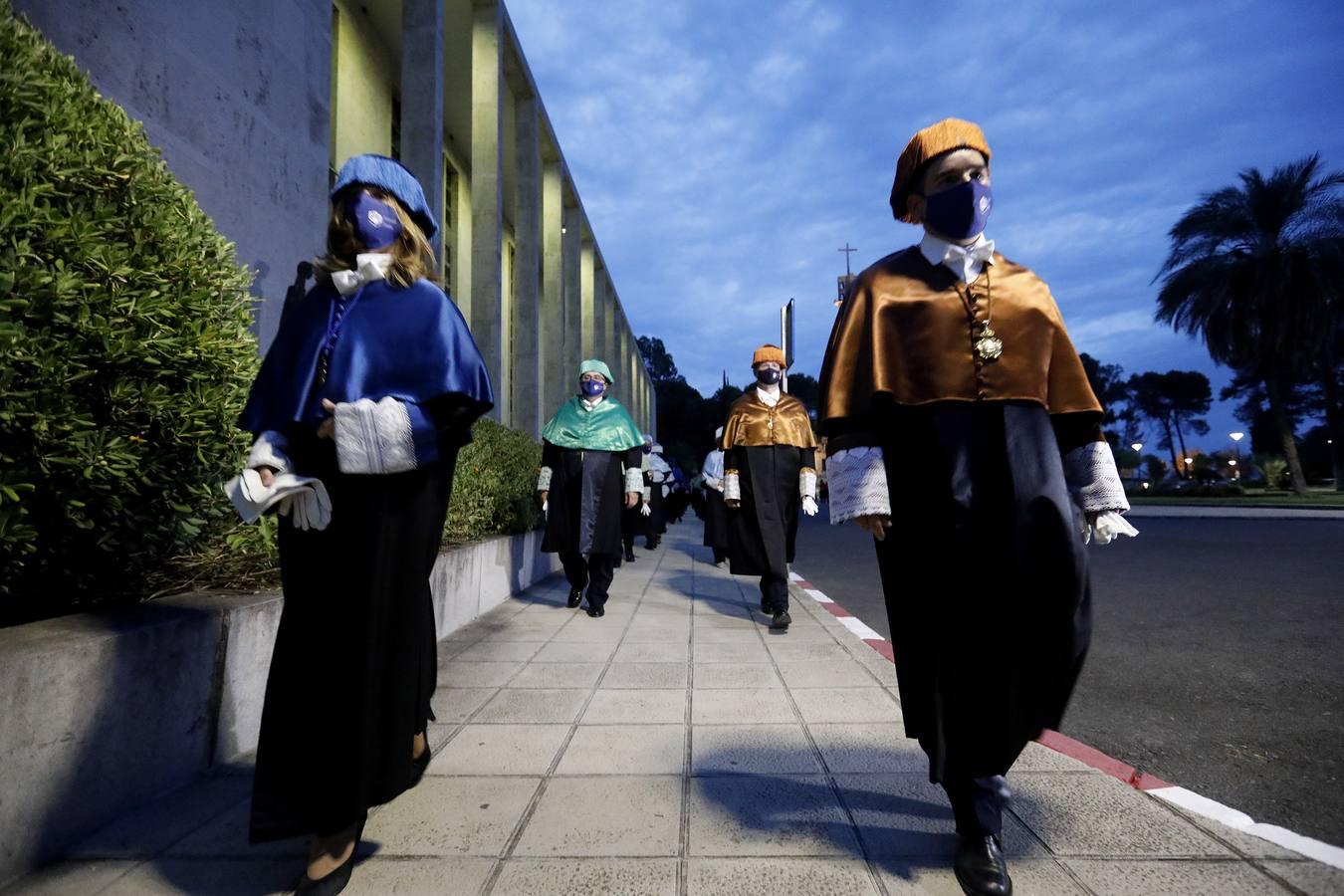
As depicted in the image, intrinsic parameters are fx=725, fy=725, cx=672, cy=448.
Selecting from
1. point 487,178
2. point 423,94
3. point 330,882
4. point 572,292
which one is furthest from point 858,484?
point 572,292

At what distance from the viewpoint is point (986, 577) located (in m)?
2.02

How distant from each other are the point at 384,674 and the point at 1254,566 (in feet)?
33.8

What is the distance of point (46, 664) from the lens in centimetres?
212

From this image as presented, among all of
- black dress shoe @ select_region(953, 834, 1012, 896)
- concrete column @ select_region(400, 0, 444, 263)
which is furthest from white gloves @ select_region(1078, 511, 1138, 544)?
concrete column @ select_region(400, 0, 444, 263)

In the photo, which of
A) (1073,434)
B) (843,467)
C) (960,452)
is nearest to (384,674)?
(843,467)

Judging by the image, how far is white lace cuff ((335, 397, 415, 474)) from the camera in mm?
1937

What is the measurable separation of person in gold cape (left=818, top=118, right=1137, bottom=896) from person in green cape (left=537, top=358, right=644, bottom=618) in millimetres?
4282

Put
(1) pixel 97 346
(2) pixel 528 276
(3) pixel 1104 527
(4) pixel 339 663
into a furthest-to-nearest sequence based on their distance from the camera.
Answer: (2) pixel 528 276 → (1) pixel 97 346 → (3) pixel 1104 527 → (4) pixel 339 663

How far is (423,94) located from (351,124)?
3.13 m

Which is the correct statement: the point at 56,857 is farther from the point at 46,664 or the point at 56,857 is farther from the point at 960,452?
the point at 960,452

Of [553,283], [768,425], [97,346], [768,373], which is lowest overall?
[97,346]

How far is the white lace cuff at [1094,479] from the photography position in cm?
210

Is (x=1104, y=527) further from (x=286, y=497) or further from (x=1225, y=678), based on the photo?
(x=1225, y=678)

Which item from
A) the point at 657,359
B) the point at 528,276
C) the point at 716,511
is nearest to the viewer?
the point at 716,511
